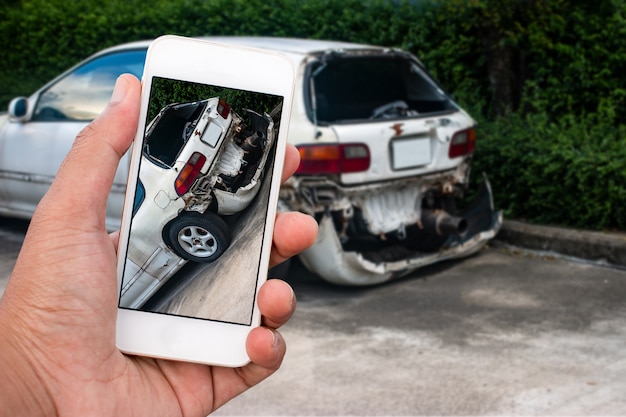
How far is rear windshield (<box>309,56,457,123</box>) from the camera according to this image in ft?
19.4

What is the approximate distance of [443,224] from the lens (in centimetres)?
591

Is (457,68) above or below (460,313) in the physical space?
above

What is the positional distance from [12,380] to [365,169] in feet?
12.5

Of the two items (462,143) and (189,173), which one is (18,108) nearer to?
(462,143)

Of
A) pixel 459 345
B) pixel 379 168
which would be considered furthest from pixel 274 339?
pixel 379 168

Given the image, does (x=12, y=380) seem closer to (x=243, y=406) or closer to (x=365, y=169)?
(x=243, y=406)

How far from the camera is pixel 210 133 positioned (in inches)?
80.7

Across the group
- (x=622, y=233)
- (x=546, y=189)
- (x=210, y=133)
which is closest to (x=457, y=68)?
(x=546, y=189)

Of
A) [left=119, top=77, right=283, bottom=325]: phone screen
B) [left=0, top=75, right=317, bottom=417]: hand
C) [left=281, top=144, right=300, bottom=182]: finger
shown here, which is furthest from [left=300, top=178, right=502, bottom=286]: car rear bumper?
[left=0, top=75, right=317, bottom=417]: hand

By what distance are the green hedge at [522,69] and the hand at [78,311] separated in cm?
513

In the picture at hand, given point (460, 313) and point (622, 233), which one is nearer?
point (460, 313)

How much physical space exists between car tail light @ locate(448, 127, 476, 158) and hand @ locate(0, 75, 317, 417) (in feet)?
13.9

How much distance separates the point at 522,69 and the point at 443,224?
114 inches

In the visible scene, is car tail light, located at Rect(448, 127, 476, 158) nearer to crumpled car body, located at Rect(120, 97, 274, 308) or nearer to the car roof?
the car roof
